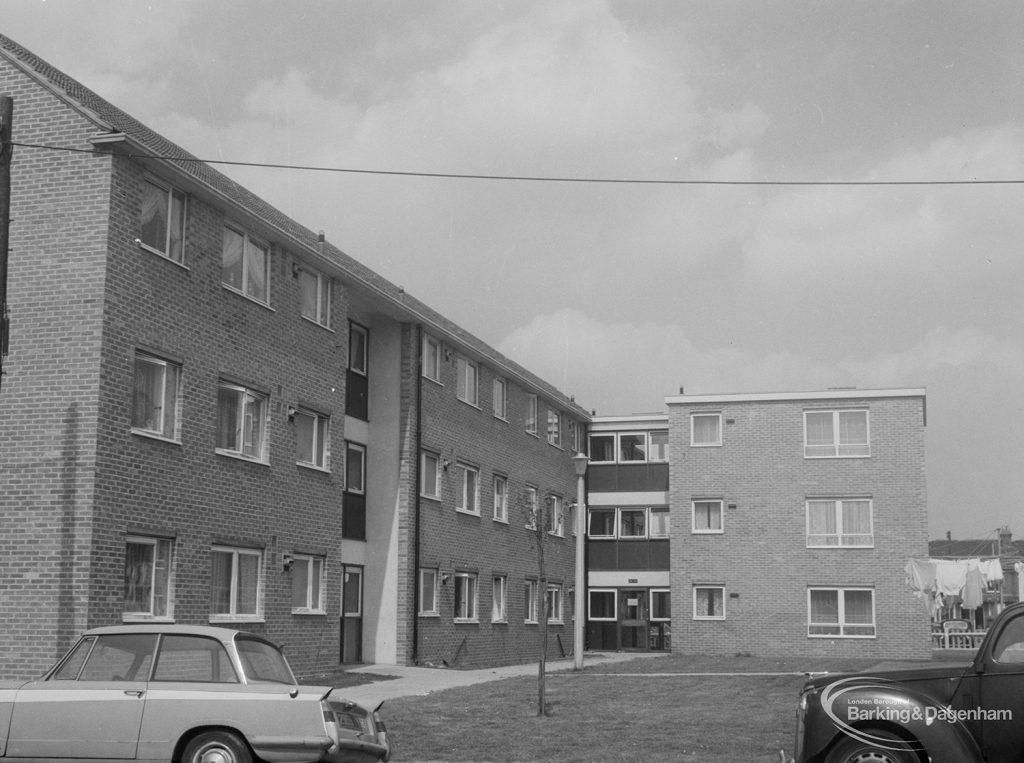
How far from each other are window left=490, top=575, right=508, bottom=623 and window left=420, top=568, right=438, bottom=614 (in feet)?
13.9

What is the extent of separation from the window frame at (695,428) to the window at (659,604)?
5.14 meters

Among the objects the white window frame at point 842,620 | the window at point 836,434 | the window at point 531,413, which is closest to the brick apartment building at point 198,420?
the window at point 531,413

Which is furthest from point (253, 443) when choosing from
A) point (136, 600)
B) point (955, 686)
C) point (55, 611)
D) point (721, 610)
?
point (721, 610)

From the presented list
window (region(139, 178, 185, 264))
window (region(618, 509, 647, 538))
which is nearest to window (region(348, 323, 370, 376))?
window (region(139, 178, 185, 264))

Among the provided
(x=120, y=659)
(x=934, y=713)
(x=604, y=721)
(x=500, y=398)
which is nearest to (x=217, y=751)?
(x=120, y=659)

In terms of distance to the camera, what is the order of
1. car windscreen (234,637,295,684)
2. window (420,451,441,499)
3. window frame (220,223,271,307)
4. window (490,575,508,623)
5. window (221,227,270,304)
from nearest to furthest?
1. car windscreen (234,637,295,684)
2. window frame (220,223,271,307)
3. window (221,227,270,304)
4. window (420,451,441,499)
5. window (490,575,508,623)

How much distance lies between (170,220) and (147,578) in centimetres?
543

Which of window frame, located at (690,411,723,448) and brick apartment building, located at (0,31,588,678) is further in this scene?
window frame, located at (690,411,723,448)

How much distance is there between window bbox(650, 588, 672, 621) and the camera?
42.2 metres

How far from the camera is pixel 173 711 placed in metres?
10.4

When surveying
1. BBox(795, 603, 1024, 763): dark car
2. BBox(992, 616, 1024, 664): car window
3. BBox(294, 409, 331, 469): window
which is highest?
BBox(294, 409, 331, 469): window

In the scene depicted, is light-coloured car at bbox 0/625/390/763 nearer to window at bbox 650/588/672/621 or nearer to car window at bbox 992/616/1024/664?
car window at bbox 992/616/1024/664

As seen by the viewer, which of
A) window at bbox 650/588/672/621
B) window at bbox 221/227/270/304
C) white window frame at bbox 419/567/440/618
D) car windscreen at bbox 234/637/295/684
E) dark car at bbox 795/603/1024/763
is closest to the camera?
dark car at bbox 795/603/1024/763

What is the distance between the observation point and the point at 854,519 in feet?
128
